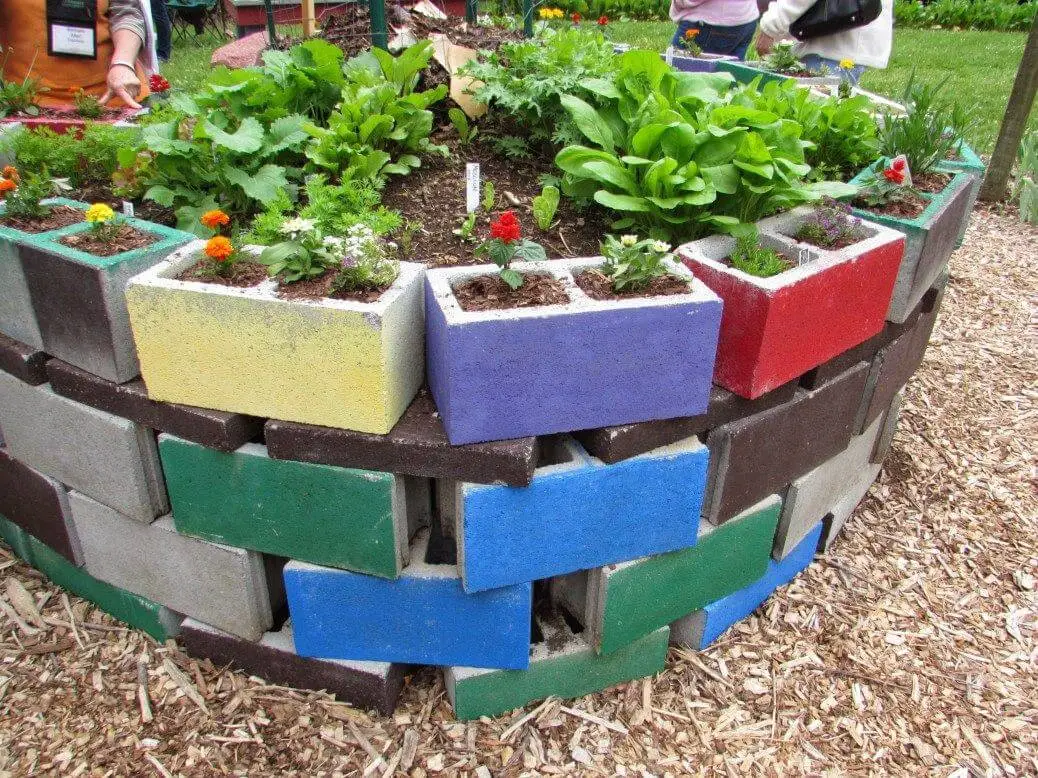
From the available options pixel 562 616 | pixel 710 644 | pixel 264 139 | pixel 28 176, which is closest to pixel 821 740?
pixel 710 644

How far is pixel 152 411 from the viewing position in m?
1.88

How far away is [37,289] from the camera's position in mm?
1956

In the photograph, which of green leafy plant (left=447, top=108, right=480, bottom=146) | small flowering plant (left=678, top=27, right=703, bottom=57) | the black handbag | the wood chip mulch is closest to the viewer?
the wood chip mulch

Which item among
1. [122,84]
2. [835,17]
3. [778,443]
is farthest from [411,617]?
[835,17]

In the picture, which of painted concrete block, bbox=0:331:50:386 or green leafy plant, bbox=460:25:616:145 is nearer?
painted concrete block, bbox=0:331:50:386

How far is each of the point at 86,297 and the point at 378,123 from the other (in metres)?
0.97

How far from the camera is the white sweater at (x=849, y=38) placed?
433 cm

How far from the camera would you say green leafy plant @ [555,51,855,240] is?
6.69ft

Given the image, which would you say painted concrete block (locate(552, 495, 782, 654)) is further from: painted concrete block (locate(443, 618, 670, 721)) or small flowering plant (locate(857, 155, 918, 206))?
small flowering plant (locate(857, 155, 918, 206))

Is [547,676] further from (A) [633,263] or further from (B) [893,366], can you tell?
(B) [893,366]

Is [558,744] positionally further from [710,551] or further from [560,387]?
[560,387]

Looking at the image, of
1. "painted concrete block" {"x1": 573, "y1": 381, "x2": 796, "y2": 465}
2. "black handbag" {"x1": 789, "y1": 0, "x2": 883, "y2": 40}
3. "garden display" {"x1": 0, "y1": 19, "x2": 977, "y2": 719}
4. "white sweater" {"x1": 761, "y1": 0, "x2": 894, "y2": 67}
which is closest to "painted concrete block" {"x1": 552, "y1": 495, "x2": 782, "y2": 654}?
"garden display" {"x1": 0, "y1": 19, "x2": 977, "y2": 719}

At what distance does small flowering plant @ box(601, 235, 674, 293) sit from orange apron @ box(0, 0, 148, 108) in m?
2.68

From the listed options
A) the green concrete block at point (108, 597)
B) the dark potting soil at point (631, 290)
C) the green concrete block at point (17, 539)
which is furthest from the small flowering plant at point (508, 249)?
the green concrete block at point (17, 539)
